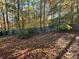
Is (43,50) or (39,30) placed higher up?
(39,30)

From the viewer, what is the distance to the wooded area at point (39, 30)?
524 cm

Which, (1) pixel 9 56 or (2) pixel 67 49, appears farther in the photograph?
(2) pixel 67 49

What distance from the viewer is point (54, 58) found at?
4.91m

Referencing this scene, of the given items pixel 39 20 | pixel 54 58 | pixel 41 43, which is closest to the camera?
pixel 54 58

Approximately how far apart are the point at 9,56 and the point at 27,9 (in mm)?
6136

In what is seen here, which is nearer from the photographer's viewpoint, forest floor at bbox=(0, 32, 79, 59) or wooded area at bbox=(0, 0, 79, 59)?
forest floor at bbox=(0, 32, 79, 59)

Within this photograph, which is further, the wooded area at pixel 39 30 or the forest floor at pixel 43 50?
the wooded area at pixel 39 30

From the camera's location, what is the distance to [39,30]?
9.78 metres

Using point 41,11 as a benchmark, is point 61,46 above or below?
below

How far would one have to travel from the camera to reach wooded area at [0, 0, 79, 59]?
17.2 ft

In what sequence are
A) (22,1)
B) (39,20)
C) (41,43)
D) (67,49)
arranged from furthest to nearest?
(39,20) < (22,1) < (41,43) < (67,49)

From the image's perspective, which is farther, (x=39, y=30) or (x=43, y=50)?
(x=39, y=30)

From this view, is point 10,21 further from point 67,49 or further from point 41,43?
point 67,49

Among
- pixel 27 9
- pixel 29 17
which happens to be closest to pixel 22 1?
pixel 27 9
